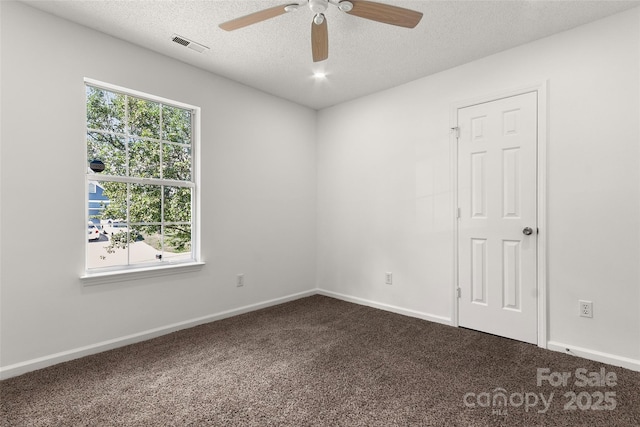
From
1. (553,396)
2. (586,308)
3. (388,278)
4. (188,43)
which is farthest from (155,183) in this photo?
(586,308)

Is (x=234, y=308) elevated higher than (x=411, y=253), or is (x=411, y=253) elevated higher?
(x=411, y=253)

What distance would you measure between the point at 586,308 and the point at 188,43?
12.7 ft

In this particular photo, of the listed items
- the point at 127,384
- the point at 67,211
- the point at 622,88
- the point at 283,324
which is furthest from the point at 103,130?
the point at 622,88

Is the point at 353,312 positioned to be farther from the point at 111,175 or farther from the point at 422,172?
the point at 111,175

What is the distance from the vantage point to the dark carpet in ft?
5.78

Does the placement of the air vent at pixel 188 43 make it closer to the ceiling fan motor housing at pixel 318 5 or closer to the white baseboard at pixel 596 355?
the ceiling fan motor housing at pixel 318 5

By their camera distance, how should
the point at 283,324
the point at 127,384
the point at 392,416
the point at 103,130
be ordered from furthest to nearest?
the point at 283,324
the point at 103,130
the point at 127,384
the point at 392,416

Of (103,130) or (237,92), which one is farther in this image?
(237,92)

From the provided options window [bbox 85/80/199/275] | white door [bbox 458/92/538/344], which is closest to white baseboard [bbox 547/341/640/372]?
white door [bbox 458/92/538/344]

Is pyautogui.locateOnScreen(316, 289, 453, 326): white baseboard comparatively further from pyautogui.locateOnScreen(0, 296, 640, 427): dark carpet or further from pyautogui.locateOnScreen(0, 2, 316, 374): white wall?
pyautogui.locateOnScreen(0, 2, 316, 374): white wall

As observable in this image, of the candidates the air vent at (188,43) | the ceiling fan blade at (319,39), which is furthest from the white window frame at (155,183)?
the ceiling fan blade at (319,39)

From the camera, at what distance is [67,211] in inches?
95.6

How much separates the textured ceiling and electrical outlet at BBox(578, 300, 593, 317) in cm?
217

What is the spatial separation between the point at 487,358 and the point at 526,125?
77.2 inches
